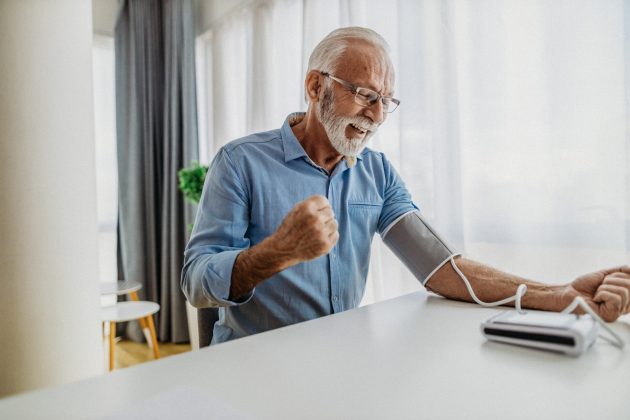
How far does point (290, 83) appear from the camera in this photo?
9.17 ft

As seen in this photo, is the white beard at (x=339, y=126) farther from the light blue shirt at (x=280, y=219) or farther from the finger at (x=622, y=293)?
the finger at (x=622, y=293)

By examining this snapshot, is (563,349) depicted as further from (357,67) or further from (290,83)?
(290,83)

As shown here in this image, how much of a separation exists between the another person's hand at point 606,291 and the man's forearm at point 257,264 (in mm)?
613

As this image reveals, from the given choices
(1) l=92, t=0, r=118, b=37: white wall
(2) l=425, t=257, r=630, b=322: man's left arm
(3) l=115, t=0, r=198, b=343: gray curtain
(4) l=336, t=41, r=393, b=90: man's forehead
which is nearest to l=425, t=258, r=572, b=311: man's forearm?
(2) l=425, t=257, r=630, b=322: man's left arm

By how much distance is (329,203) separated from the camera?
1.05 meters

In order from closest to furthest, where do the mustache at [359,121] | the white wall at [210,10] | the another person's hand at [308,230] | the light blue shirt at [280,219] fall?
1. the another person's hand at [308,230]
2. the light blue shirt at [280,219]
3. the mustache at [359,121]
4. the white wall at [210,10]

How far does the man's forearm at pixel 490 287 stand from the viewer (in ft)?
3.34

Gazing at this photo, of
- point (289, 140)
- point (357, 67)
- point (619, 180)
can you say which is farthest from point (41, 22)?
point (619, 180)

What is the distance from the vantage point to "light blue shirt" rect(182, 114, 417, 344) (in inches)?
46.0

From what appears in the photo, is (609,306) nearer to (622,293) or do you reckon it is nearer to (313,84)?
(622,293)

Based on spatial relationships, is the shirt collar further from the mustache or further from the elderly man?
the mustache

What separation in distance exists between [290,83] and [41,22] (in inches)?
56.6

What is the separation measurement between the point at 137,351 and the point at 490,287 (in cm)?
319

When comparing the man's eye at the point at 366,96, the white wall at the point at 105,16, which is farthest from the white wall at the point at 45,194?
the white wall at the point at 105,16
